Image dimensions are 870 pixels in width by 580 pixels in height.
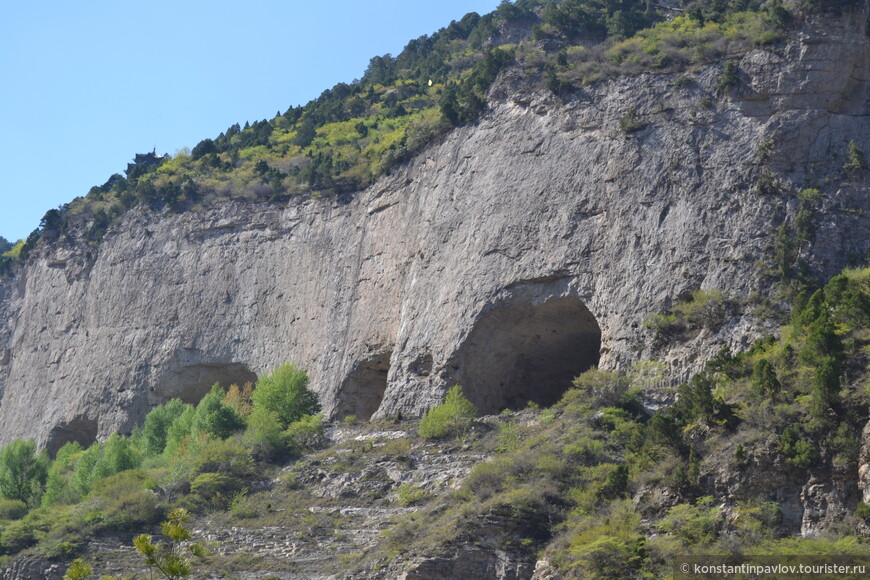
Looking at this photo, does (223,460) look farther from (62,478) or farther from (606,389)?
(62,478)

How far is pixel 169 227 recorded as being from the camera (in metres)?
54.3

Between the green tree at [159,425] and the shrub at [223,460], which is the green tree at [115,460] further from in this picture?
the shrub at [223,460]

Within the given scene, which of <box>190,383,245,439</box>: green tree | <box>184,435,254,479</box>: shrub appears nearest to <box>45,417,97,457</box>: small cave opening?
<box>190,383,245,439</box>: green tree

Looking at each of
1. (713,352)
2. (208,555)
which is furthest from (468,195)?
(208,555)

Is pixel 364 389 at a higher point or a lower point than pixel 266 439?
higher

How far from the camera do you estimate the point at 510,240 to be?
3922 cm

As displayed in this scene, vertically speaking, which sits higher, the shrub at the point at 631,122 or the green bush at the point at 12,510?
the shrub at the point at 631,122

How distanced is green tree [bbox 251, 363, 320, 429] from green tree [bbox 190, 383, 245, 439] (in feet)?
2.80

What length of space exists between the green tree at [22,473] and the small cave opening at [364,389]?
1179cm

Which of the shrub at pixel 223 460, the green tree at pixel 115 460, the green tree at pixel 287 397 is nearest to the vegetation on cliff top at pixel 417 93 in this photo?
the green tree at pixel 287 397

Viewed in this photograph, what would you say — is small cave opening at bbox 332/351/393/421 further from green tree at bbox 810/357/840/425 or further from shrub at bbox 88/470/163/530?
green tree at bbox 810/357/840/425

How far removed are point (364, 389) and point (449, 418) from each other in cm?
A: 818

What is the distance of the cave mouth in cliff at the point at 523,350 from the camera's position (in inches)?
1505

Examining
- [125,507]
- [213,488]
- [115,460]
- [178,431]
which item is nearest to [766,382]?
[213,488]
